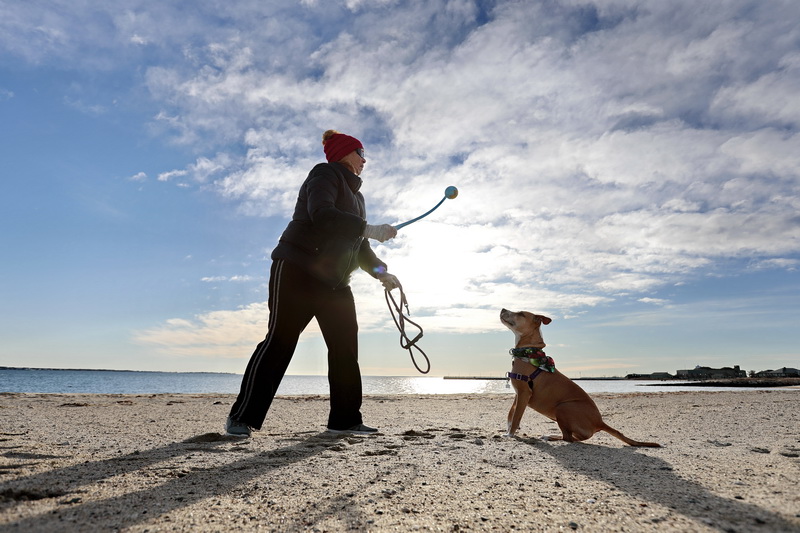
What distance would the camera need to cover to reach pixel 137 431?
447cm

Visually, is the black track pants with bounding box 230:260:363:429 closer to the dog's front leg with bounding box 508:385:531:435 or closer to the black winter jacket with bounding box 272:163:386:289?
the black winter jacket with bounding box 272:163:386:289

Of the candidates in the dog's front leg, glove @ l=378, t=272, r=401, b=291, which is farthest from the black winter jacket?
the dog's front leg

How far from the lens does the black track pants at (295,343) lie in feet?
13.6

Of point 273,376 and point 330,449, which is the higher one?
point 273,376

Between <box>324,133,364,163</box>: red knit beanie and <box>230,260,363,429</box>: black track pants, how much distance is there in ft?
3.99

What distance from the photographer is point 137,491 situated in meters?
2.17

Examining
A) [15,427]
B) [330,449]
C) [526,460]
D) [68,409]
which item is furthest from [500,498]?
[68,409]

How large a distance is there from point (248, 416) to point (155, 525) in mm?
2441

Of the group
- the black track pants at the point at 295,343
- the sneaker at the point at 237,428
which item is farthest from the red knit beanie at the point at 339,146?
the sneaker at the point at 237,428

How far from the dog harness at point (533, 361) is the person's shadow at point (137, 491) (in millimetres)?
2153

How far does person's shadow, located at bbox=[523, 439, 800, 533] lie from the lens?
1780 millimetres

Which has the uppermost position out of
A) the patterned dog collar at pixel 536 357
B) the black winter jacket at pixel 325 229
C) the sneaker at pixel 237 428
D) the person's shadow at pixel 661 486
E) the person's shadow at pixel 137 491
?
the black winter jacket at pixel 325 229

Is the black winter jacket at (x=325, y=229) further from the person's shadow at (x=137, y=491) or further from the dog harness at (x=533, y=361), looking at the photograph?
the dog harness at (x=533, y=361)

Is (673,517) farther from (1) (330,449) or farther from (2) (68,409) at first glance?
(2) (68,409)
